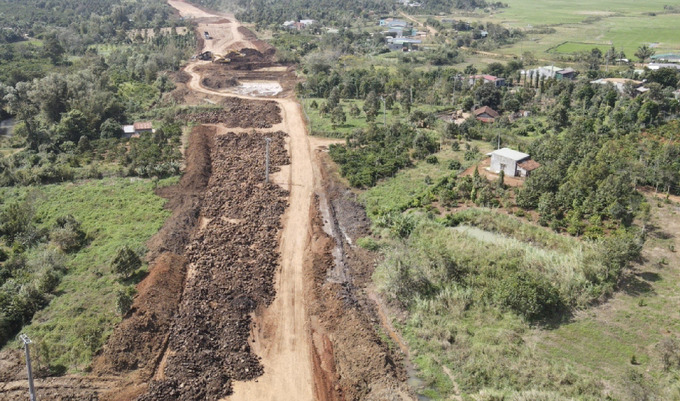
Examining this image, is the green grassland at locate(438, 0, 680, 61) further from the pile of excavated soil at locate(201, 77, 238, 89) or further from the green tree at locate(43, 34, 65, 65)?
the green tree at locate(43, 34, 65, 65)

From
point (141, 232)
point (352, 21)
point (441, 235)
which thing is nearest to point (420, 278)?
point (441, 235)

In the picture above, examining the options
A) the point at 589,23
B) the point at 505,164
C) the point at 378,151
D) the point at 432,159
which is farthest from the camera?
the point at 589,23

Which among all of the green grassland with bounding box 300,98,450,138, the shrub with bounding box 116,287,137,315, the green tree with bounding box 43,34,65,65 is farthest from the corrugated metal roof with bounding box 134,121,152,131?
the green tree with bounding box 43,34,65,65

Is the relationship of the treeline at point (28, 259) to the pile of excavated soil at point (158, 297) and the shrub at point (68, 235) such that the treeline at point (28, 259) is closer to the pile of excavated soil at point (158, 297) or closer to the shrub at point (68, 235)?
the shrub at point (68, 235)

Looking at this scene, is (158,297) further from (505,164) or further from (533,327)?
(505,164)

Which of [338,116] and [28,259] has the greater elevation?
[338,116]

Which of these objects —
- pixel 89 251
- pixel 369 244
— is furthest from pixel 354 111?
pixel 89 251
